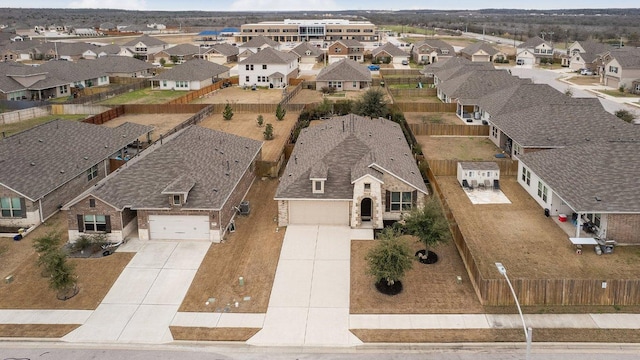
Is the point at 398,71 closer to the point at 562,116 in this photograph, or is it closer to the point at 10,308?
the point at 562,116

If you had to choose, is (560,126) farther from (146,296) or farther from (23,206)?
(23,206)

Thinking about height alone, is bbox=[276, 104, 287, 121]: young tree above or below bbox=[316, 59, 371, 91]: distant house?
below

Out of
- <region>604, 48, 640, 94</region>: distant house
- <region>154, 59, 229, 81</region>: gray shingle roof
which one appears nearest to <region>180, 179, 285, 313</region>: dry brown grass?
<region>154, 59, 229, 81</region>: gray shingle roof

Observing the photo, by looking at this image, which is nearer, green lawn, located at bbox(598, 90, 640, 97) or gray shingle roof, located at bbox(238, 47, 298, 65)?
green lawn, located at bbox(598, 90, 640, 97)

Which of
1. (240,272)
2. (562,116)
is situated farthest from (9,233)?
(562,116)

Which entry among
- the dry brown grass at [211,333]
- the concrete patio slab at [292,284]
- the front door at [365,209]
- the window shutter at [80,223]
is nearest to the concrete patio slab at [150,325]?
the dry brown grass at [211,333]

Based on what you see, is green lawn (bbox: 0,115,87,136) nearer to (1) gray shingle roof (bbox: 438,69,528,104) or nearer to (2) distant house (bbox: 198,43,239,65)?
(1) gray shingle roof (bbox: 438,69,528,104)
